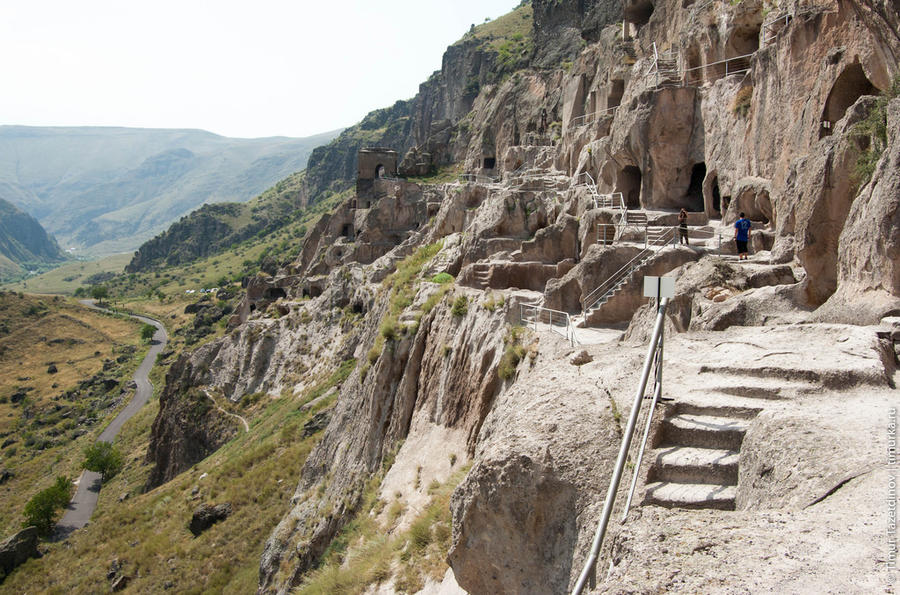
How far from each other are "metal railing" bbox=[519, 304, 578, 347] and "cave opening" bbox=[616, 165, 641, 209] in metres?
11.1

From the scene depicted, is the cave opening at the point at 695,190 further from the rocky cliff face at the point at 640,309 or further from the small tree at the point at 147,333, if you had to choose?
the small tree at the point at 147,333

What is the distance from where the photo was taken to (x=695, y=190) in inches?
898

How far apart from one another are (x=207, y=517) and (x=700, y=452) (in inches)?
824

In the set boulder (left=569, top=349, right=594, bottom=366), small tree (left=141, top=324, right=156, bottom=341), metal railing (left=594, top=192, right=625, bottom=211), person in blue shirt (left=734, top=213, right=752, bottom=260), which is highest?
metal railing (left=594, top=192, right=625, bottom=211)

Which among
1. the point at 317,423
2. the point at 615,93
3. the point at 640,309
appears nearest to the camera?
the point at 640,309

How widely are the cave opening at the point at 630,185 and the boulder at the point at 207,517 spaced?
735 inches

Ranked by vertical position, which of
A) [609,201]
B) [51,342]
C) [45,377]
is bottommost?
[45,377]

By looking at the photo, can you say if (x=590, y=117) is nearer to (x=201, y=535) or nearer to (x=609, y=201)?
(x=609, y=201)

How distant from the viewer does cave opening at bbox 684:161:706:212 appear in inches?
864

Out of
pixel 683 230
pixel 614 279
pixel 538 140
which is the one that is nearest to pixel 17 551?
pixel 614 279

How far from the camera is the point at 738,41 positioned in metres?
21.0

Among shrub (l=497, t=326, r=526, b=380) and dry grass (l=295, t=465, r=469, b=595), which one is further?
shrub (l=497, t=326, r=526, b=380)

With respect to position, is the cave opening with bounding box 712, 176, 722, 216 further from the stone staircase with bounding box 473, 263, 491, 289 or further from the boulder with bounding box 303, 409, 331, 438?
the boulder with bounding box 303, 409, 331, 438

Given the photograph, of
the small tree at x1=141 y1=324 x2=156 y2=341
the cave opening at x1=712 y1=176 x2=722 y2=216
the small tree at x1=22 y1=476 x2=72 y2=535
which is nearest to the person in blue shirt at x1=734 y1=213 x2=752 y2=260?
the cave opening at x1=712 y1=176 x2=722 y2=216
